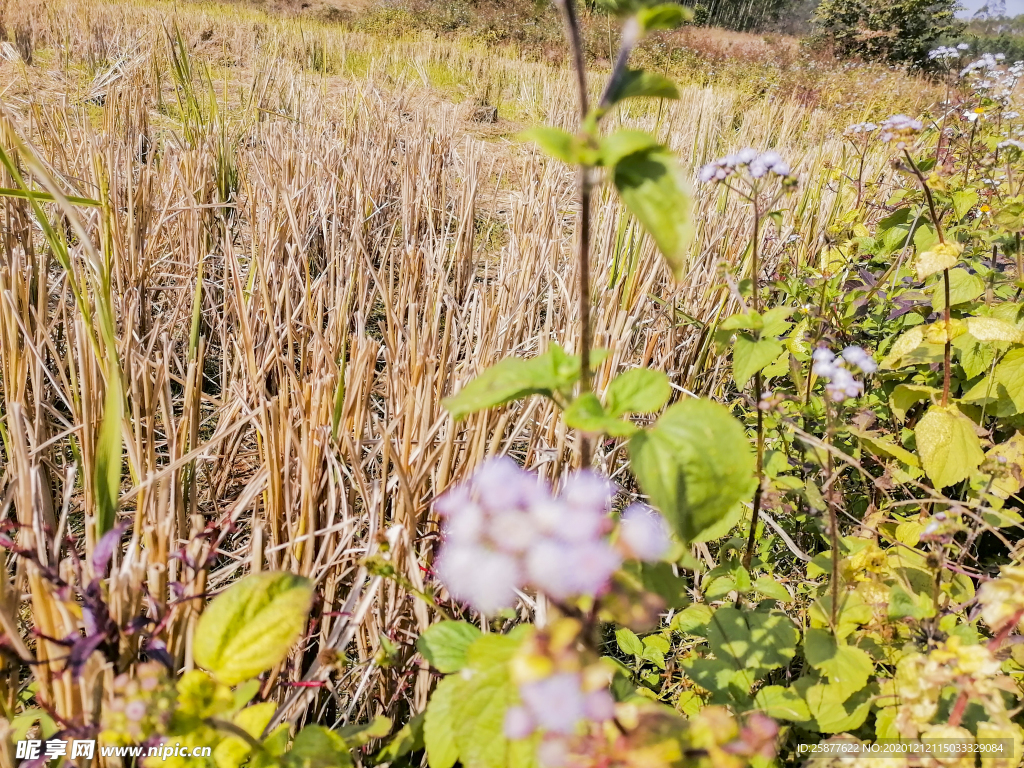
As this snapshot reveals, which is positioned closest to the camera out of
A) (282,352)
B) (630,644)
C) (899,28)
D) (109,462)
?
(109,462)

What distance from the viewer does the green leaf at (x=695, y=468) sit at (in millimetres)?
437

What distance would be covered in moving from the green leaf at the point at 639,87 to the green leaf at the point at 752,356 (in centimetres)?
56

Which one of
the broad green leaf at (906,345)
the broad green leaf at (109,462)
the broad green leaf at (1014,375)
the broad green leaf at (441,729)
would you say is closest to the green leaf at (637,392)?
the broad green leaf at (441,729)

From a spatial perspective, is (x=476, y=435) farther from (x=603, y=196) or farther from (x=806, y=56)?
(x=806, y=56)

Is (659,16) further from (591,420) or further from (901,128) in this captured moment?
(901,128)

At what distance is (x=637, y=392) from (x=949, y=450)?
2.68 ft

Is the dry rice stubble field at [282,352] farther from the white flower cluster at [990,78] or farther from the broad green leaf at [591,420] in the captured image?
the white flower cluster at [990,78]

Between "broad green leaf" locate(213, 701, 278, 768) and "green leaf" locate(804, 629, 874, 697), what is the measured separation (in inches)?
22.1

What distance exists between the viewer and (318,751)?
54 cm

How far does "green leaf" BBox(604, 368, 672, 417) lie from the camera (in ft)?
1.62

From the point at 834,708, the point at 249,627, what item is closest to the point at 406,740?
the point at 249,627

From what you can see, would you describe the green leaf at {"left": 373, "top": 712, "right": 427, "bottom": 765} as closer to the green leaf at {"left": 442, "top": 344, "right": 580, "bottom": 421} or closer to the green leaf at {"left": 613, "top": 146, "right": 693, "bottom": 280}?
the green leaf at {"left": 442, "top": 344, "right": 580, "bottom": 421}

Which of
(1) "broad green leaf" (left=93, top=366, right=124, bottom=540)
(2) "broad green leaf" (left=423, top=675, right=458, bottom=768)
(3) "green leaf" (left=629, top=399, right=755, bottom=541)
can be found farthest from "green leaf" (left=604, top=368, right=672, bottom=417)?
(1) "broad green leaf" (left=93, top=366, right=124, bottom=540)

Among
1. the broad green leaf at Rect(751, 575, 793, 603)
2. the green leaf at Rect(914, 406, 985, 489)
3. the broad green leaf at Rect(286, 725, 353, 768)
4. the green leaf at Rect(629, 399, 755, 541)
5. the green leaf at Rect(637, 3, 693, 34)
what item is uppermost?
the green leaf at Rect(637, 3, 693, 34)
